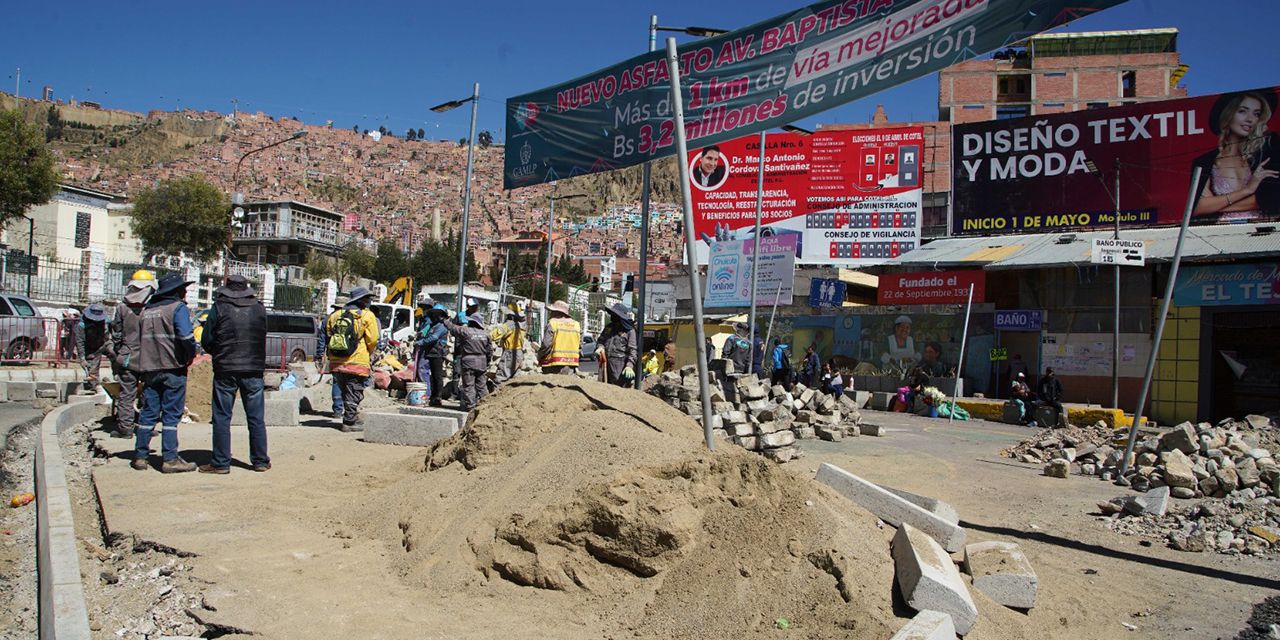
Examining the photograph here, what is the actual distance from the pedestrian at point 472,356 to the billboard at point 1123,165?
18240 millimetres

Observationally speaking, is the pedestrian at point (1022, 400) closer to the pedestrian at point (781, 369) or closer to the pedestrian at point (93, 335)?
the pedestrian at point (781, 369)

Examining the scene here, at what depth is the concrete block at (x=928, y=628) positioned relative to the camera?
330 centimetres

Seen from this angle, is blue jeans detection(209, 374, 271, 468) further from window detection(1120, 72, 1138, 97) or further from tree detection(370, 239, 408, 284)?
tree detection(370, 239, 408, 284)

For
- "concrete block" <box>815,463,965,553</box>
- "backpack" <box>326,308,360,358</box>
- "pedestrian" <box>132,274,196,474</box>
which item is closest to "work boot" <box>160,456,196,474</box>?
"pedestrian" <box>132,274,196,474</box>

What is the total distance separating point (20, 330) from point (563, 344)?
48.3 feet

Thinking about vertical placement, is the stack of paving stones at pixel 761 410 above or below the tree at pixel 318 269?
below

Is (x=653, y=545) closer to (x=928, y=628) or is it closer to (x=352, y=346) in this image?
(x=928, y=628)

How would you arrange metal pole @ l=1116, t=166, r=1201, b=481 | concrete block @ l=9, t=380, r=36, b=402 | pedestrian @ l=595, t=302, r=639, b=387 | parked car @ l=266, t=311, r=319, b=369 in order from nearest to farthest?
metal pole @ l=1116, t=166, r=1201, b=481 < pedestrian @ l=595, t=302, r=639, b=387 < concrete block @ l=9, t=380, r=36, b=402 < parked car @ l=266, t=311, r=319, b=369

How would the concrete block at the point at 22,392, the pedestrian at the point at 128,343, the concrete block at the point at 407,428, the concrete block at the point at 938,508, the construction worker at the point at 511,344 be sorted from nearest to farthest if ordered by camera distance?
the concrete block at the point at 938,508 → the pedestrian at the point at 128,343 → the concrete block at the point at 407,428 → the construction worker at the point at 511,344 → the concrete block at the point at 22,392

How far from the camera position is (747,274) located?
70.4 feet

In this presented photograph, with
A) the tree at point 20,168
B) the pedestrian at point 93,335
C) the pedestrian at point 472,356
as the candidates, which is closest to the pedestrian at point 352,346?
the pedestrian at point 472,356

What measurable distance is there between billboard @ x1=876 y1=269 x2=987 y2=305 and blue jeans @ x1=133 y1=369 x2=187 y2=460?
61.7 feet

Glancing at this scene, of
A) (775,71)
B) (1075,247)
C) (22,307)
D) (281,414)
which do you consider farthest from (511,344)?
(1075,247)

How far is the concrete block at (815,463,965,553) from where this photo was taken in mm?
5133
